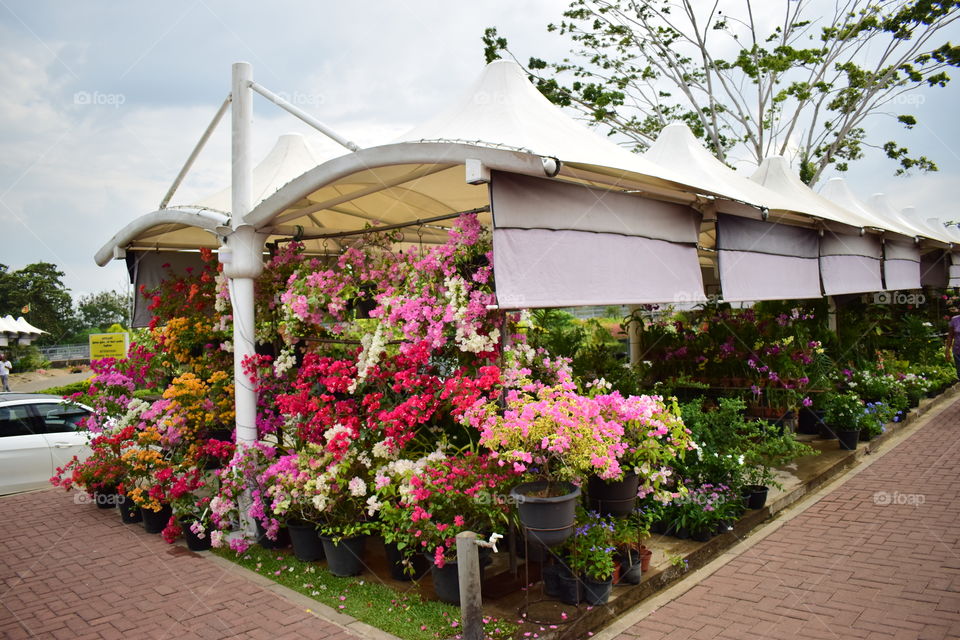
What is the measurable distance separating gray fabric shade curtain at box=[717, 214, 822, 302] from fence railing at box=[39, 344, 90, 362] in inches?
1354

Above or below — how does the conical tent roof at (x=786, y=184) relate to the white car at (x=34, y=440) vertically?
above

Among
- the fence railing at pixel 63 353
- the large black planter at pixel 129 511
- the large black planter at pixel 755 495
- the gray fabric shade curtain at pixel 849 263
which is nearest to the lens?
the large black planter at pixel 755 495

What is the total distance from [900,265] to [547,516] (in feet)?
35.7

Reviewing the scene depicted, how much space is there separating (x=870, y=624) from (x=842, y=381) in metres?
6.29

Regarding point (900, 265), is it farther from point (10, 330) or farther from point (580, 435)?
point (10, 330)

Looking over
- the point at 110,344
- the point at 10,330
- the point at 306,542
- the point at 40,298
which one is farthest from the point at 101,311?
the point at 306,542

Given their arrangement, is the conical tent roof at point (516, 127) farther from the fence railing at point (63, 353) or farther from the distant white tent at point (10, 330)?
the fence railing at point (63, 353)

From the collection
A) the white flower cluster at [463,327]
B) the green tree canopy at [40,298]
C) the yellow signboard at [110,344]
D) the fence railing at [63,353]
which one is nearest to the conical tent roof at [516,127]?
the white flower cluster at [463,327]

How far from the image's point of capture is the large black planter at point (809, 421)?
8.56m

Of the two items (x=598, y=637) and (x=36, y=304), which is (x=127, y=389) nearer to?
(x=598, y=637)

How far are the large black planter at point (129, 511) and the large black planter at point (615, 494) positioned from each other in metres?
4.79

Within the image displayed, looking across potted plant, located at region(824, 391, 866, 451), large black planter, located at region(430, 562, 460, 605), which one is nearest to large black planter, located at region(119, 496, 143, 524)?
large black planter, located at region(430, 562, 460, 605)

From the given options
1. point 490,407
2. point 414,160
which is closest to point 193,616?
point 490,407

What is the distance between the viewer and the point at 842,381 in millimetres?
9406
